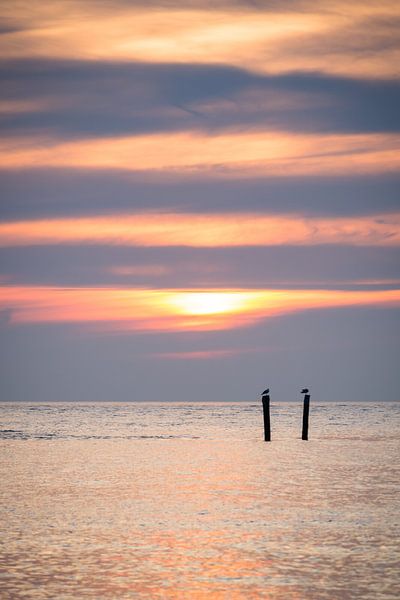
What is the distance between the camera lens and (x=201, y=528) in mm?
18391

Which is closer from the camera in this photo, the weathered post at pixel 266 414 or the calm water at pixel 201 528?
the calm water at pixel 201 528

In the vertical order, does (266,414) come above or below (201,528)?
above

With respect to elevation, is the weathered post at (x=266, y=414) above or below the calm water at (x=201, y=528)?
above

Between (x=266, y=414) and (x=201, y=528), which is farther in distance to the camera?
(x=266, y=414)

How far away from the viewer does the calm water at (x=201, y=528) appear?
1331 centimetres

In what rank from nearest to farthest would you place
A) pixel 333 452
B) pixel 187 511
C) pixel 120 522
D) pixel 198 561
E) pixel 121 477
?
pixel 198 561
pixel 120 522
pixel 187 511
pixel 121 477
pixel 333 452

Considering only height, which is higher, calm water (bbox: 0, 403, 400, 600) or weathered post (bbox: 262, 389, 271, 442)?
weathered post (bbox: 262, 389, 271, 442)

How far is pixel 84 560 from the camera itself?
1509cm

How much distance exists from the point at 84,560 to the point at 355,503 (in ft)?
29.5

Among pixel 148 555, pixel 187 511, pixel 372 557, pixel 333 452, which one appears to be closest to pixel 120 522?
pixel 187 511

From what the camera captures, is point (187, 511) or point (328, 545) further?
point (187, 511)

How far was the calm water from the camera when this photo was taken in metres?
13.3

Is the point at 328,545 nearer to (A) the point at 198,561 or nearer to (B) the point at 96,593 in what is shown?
(A) the point at 198,561

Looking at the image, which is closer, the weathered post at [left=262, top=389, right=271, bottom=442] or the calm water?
the calm water
